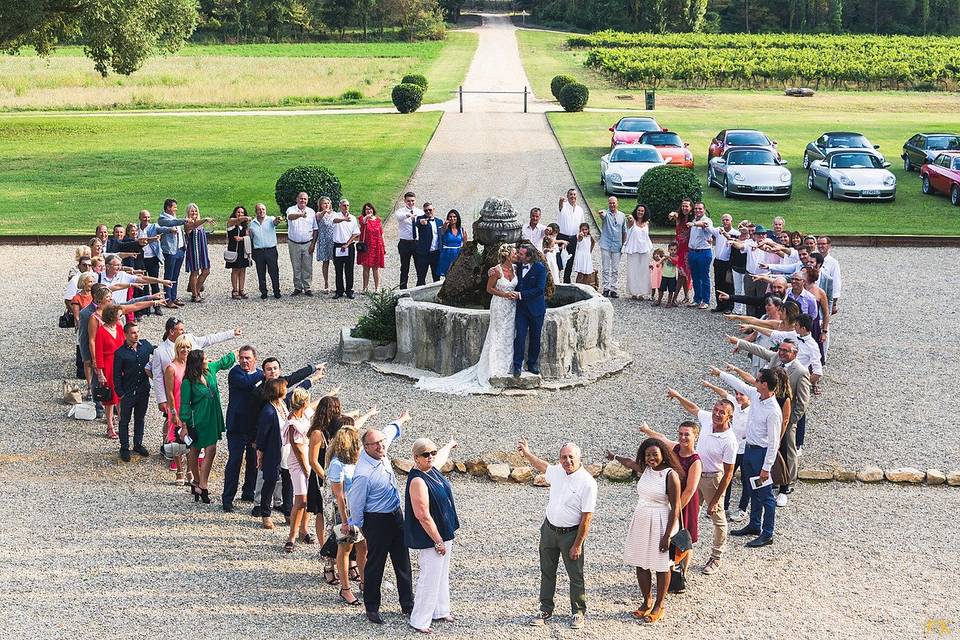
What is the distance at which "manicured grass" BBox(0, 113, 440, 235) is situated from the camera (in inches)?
1045

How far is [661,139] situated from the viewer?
3203 cm

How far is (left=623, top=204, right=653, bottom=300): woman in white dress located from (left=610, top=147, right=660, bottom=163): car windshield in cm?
1056

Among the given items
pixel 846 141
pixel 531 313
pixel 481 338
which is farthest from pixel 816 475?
pixel 846 141

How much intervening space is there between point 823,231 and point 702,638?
57.6ft

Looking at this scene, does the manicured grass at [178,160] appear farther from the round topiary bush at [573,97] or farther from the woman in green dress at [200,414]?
the woman in green dress at [200,414]

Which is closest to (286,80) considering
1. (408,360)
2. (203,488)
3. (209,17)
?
(209,17)

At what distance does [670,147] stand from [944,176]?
24.3ft

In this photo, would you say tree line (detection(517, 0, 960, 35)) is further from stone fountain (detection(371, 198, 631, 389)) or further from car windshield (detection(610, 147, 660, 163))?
stone fountain (detection(371, 198, 631, 389))

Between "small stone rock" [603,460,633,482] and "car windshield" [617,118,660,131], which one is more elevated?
"car windshield" [617,118,660,131]

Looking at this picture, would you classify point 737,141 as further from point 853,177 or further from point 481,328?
point 481,328

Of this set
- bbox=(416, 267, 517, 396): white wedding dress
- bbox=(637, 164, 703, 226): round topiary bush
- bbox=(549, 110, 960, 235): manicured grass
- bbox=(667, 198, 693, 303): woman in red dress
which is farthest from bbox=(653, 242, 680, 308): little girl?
bbox=(549, 110, 960, 235): manicured grass

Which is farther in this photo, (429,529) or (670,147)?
(670,147)

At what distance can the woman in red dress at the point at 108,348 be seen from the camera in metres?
12.3

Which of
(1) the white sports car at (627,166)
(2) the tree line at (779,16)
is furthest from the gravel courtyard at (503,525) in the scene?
(2) the tree line at (779,16)
